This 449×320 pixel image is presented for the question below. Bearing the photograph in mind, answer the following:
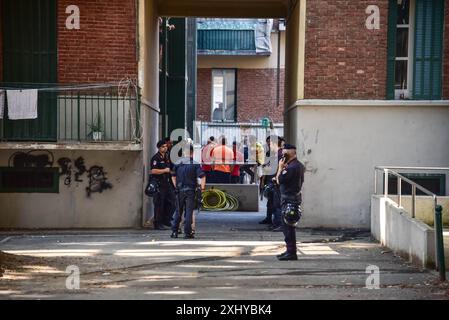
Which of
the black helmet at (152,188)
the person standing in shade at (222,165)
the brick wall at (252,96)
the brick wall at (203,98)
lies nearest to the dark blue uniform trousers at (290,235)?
the black helmet at (152,188)

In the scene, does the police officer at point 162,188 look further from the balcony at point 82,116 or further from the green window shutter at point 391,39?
the green window shutter at point 391,39

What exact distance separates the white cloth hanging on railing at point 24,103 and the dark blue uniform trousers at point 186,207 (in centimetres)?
385

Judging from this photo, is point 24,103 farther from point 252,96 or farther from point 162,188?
point 252,96

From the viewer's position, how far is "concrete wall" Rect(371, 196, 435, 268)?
1107 centimetres

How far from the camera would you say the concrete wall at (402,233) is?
11.1 m

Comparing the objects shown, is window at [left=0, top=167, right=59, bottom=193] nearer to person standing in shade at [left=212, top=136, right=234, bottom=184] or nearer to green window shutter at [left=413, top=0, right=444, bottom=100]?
green window shutter at [left=413, top=0, right=444, bottom=100]

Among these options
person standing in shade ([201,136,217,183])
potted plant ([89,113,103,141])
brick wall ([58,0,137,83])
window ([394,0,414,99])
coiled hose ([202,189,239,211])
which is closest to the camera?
potted plant ([89,113,103,141])

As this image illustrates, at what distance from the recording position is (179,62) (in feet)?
89.7

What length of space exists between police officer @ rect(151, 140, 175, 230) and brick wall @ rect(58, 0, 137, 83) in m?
1.90

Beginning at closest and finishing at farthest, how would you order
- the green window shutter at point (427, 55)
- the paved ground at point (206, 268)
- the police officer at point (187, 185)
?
the paved ground at point (206, 268)
the police officer at point (187, 185)
the green window shutter at point (427, 55)

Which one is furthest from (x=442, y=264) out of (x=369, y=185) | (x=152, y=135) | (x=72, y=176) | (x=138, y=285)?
(x=152, y=135)

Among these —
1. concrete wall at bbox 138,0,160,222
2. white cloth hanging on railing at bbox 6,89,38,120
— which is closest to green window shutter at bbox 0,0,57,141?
white cloth hanging on railing at bbox 6,89,38,120

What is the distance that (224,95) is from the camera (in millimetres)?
34094

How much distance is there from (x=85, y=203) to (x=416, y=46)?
8.40 m
